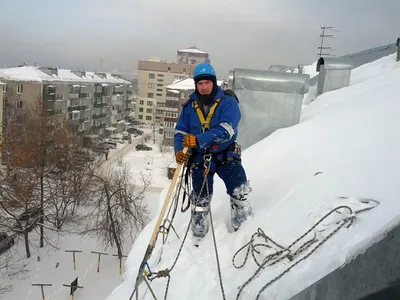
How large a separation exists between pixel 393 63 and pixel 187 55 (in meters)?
71.5

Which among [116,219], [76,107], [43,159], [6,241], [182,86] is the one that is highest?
[182,86]

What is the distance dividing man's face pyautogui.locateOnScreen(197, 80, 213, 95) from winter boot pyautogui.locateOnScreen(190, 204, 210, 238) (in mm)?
1189

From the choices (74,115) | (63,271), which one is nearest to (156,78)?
(74,115)

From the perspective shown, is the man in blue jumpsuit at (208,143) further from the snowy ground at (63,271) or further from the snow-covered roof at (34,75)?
the snow-covered roof at (34,75)

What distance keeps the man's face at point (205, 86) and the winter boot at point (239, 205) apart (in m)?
1.05

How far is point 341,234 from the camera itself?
8.14 feet

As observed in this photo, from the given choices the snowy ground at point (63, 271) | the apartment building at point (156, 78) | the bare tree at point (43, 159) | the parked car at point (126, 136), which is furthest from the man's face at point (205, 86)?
the apartment building at point (156, 78)

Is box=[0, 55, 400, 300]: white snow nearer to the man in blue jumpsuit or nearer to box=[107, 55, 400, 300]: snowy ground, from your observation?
box=[107, 55, 400, 300]: snowy ground

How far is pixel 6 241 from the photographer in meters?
17.9

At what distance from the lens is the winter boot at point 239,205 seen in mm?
3762

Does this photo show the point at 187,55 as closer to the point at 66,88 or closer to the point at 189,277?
the point at 66,88

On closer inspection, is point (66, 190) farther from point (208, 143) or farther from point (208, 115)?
point (208, 143)

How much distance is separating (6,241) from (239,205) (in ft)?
58.4

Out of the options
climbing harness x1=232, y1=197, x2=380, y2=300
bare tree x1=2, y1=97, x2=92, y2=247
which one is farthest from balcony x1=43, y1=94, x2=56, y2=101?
climbing harness x1=232, y1=197, x2=380, y2=300
